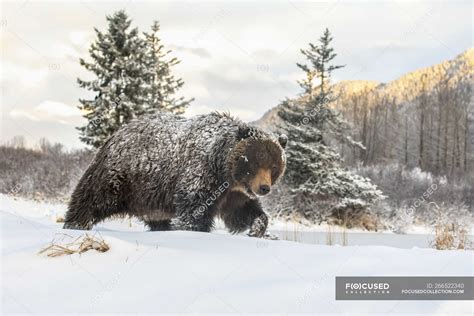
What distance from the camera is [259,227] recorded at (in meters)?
5.88

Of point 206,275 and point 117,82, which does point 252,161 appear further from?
point 117,82

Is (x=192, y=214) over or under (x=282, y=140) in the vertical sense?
under

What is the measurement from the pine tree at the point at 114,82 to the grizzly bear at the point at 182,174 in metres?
12.5

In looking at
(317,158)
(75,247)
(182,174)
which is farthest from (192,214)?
(317,158)

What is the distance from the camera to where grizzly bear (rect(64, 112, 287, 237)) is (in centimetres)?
572

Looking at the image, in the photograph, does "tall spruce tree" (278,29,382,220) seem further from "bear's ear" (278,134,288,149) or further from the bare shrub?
"bear's ear" (278,134,288,149)

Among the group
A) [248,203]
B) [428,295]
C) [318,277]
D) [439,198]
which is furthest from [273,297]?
[439,198]

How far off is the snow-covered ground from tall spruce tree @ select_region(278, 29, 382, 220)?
14550mm

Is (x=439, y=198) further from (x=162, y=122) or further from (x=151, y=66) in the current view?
(x=162, y=122)

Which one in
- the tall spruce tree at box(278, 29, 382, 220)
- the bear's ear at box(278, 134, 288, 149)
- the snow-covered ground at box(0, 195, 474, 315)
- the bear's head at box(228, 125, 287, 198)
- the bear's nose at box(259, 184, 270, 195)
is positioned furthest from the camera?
the tall spruce tree at box(278, 29, 382, 220)

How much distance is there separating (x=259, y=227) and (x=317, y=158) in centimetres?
1334

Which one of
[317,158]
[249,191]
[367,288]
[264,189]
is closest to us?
[367,288]

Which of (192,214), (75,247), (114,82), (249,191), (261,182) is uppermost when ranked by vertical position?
(114,82)

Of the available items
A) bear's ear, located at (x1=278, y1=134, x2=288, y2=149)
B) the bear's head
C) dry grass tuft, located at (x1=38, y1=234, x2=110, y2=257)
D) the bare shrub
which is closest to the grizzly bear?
the bear's head
